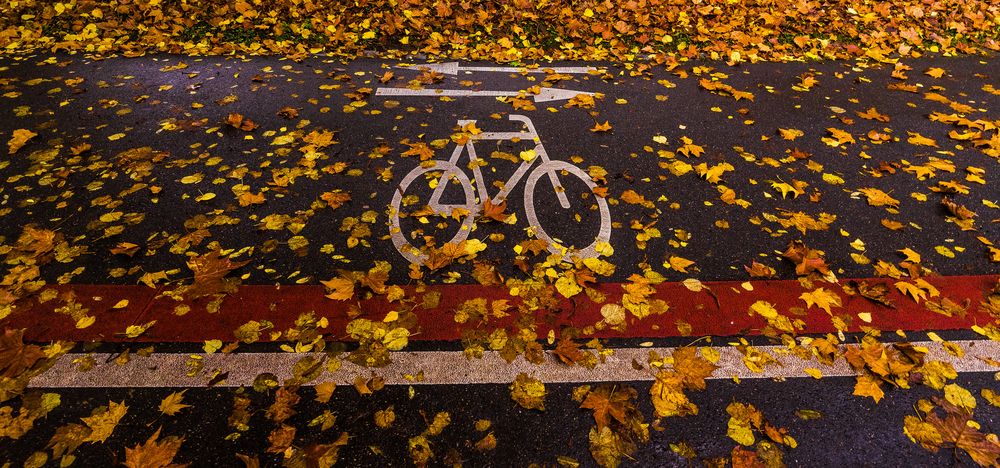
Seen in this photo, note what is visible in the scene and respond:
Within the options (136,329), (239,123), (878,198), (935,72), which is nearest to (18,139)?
(239,123)

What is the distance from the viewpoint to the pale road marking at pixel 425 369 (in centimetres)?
229

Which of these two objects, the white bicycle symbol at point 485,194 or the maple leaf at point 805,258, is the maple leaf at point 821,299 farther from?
the white bicycle symbol at point 485,194

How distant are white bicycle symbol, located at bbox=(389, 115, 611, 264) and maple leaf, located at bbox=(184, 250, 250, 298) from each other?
1016 millimetres

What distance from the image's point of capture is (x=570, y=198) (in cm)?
356

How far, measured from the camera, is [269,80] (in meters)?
5.20

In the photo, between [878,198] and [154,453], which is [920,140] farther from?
[154,453]

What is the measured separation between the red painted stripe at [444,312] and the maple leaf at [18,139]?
86.0 inches

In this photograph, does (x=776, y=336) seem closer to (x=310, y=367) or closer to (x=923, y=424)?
(x=923, y=424)

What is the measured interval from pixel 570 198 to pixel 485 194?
0.66 metres

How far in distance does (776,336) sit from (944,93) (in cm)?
475

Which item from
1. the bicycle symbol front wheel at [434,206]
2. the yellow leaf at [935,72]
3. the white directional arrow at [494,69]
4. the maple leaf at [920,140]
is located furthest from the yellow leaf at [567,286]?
the yellow leaf at [935,72]

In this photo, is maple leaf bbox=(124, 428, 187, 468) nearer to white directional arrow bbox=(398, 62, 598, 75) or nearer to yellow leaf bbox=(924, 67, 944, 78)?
white directional arrow bbox=(398, 62, 598, 75)

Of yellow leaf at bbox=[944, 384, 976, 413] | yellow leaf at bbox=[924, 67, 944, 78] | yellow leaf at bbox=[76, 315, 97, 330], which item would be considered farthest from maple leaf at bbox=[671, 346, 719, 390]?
yellow leaf at bbox=[924, 67, 944, 78]

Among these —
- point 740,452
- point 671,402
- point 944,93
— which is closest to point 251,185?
point 671,402
